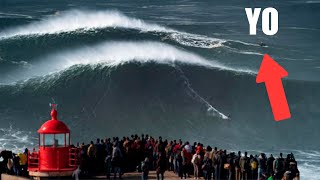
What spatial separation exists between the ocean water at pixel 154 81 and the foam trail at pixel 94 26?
92 millimetres

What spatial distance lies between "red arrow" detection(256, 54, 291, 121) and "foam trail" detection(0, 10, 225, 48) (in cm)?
523

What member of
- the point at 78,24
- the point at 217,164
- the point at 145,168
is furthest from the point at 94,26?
the point at 145,168

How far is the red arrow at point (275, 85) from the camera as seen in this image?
49781 mm

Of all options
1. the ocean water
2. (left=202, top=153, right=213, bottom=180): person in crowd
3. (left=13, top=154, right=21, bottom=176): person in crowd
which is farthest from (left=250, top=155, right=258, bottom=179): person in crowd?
the ocean water

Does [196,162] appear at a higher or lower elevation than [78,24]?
lower

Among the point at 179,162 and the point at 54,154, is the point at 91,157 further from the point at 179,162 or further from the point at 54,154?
the point at 54,154

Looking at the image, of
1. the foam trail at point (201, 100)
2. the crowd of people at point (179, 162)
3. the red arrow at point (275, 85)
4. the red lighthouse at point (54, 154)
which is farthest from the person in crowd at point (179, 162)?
the red arrow at point (275, 85)

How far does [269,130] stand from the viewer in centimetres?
4700

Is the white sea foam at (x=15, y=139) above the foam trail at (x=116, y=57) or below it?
below

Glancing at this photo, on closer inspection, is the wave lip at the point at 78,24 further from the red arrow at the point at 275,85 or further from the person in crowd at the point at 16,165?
→ the person in crowd at the point at 16,165

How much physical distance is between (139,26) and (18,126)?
23.2m

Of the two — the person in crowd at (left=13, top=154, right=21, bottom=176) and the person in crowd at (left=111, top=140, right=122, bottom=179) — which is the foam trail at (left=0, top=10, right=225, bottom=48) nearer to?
the person in crowd at (left=111, top=140, right=122, bottom=179)

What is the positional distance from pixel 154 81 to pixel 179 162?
70.4ft

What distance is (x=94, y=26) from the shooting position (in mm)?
63812
